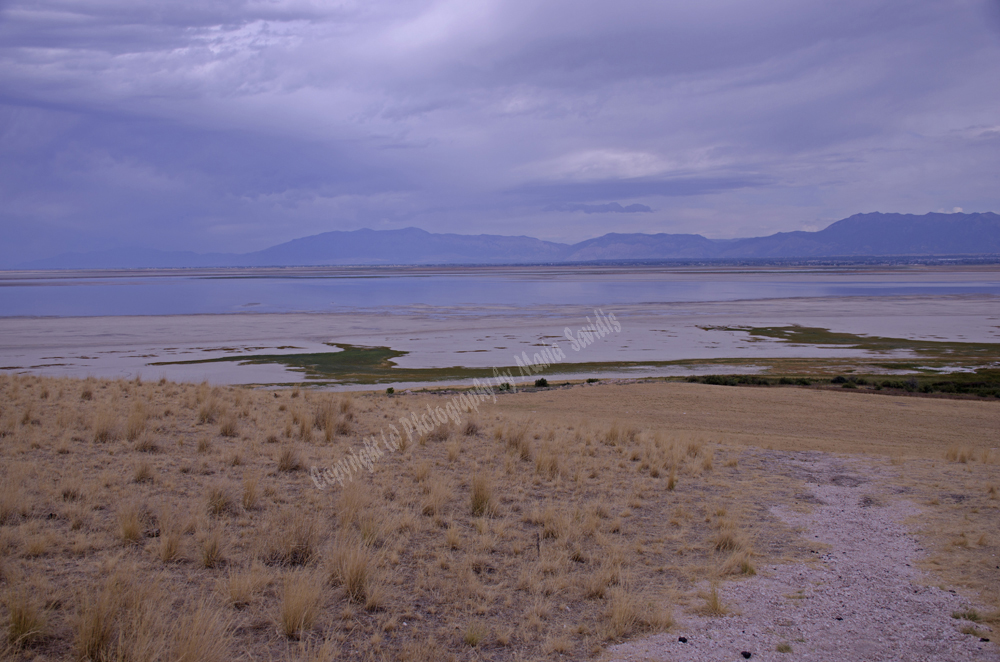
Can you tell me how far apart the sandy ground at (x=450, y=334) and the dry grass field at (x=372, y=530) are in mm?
15864

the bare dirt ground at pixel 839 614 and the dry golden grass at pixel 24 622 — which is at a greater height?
the dry golden grass at pixel 24 622

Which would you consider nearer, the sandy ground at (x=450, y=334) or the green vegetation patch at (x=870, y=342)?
the sandy ground at (x=450, y=334)

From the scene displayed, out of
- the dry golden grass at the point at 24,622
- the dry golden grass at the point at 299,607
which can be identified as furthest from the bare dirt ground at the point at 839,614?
the dry golden grass at the point at 24,622

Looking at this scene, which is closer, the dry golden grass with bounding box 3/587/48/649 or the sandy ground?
the dry golden grass with bounding box 3/587/48/649

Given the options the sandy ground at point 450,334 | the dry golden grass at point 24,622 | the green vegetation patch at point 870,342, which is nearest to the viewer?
the dry golden grass at point 24,622

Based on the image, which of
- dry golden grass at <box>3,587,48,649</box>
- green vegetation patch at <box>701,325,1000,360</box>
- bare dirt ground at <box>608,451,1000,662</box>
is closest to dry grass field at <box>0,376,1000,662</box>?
dry golden grass at <box>3,587,48,649</box>

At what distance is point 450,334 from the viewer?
4244cm

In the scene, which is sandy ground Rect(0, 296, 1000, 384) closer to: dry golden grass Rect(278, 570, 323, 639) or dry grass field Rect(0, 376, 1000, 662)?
dry grass field Rect(0, 376, 1000, 662)

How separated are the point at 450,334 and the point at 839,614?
38.1 metres

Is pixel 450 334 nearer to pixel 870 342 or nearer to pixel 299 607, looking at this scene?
pixel 870 342

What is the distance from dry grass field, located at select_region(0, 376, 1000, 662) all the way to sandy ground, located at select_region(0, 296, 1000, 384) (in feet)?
52.0

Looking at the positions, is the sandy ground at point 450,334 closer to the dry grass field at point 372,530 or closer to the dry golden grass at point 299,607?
the dry grass field at point 372,530

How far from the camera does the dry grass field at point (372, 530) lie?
14.1 ft

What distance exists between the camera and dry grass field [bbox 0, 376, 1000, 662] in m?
4.30
